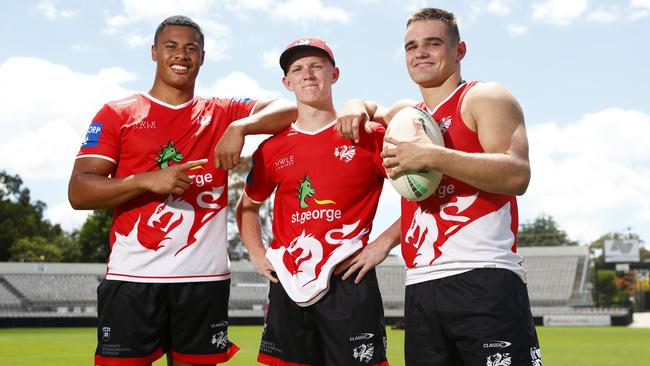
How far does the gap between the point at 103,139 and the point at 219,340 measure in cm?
142

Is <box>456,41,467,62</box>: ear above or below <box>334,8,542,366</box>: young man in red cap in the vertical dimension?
above

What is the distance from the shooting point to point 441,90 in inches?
151

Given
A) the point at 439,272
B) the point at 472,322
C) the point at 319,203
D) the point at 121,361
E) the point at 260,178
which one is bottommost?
the point at 121,361

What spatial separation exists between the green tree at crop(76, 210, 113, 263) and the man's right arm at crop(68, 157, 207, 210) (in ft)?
195

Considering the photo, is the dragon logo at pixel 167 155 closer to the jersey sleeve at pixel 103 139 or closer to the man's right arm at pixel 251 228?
the jersey sleeve at pixel 103 139

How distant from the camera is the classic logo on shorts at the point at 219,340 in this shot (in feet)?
14.4

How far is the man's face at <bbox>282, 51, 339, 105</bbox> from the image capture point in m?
4.29

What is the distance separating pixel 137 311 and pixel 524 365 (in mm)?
2228

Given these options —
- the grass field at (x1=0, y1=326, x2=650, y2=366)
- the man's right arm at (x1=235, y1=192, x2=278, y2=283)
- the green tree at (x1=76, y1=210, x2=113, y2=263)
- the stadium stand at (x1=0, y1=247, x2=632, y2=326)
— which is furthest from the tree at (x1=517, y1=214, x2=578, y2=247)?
the man's right arm at (x1=235, y1=192, x2=278, y2=283)

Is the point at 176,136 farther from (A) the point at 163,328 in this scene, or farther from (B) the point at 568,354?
(B) the point at 568,354

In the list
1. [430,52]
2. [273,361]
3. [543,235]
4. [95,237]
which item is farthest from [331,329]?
[543,235]

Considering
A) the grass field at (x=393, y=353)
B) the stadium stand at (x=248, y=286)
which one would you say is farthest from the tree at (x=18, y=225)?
the grass field at (x=393, y=353)

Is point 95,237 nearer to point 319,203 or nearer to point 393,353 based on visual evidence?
point 393,353

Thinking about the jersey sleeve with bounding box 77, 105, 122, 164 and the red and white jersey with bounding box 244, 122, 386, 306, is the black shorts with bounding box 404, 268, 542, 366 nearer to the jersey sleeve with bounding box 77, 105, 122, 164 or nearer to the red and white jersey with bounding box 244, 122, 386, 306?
the red and white jersey with bounding box 244, 122, 386, 306
